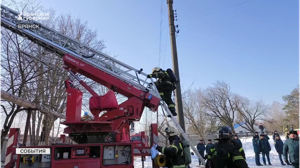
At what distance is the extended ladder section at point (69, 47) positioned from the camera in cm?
660

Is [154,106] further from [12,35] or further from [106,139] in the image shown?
[12,35]

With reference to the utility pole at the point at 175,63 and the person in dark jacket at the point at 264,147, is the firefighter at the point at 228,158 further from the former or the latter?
the person in dark jacket at the point at 264,147

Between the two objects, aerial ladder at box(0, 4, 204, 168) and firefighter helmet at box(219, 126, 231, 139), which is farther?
aerial ladder at box(0, 4, 204, 168)

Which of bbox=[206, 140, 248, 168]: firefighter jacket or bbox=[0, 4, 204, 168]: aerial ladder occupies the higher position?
bbox=[0, 4, 204, 168]: aerial ladder

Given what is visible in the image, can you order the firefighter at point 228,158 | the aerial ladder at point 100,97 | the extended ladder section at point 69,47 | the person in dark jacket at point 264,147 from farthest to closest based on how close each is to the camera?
the person in dark jacket at point 264,147, the extended ladder section at point 69,47, the aerial ladder at point 100,97, the firefighter at point 228,158

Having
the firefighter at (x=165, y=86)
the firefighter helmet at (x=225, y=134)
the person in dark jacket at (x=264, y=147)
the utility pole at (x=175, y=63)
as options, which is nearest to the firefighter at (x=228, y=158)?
the firefighter helmet at (x=225, y=134)

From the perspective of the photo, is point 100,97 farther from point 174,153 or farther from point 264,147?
point 264,147

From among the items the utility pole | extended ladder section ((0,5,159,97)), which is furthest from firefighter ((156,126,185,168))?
the utility pole

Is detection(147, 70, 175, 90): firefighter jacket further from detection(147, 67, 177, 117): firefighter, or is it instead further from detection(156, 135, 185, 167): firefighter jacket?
detection(156, 135, 185, 167): firefighter jacket

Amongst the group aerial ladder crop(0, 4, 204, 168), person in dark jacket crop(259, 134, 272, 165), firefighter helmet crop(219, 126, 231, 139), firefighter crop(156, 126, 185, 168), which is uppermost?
aerial ladder crop(0, 4, 204, 168)

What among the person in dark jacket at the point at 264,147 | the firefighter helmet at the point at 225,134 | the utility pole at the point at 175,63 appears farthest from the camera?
the person in dark jacket at the point at 264,147

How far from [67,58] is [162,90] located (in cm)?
307

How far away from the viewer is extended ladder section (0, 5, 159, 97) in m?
6.60

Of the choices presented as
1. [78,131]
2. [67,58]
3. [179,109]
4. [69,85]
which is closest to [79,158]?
[78,131]
